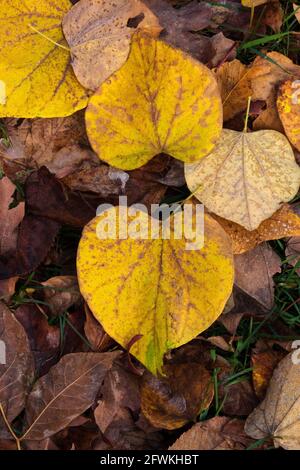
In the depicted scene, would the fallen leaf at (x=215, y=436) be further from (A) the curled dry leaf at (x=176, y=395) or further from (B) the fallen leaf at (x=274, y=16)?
(B) the fallen leaf at (x=274, y=16)

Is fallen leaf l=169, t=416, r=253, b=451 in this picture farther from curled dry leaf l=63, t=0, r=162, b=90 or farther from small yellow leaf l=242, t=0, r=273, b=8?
small yellow leaf l=242, t=0, r=273, b=8

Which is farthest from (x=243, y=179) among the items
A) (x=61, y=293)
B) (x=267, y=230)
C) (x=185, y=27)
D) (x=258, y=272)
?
(x=61, y=293)

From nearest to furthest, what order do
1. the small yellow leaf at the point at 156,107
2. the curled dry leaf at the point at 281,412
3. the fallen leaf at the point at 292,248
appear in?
the small yellow leaf at the point at 156,107
the curled dry leaf at the point at 281,412
the fallen leaf at the point at 292,248

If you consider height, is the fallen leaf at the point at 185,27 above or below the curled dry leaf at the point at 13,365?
above

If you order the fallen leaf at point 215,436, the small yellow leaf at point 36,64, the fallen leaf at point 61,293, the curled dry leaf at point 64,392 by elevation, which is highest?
the small yellow leaf at point 36,64

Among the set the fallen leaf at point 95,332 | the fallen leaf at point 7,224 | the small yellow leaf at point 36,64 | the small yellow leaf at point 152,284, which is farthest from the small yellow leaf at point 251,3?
the fallen leaf at point 95,332

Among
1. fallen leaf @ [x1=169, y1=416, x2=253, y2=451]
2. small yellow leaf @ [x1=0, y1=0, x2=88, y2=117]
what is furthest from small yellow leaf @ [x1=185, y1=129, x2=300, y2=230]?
fallen leaf @ [x1=169, y1=416, x2=253, y2=451]

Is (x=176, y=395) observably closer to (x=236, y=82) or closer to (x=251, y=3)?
(x=236, y=82)
